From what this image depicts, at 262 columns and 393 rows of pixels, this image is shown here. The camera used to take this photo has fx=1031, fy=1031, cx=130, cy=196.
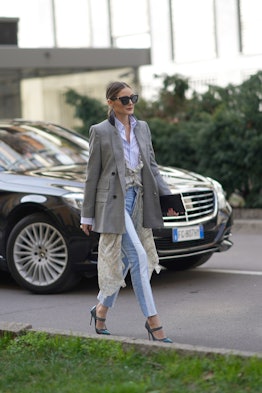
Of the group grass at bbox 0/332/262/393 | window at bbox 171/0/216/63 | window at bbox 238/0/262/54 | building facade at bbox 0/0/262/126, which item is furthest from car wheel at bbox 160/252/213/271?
window at bbox 171/0/216/63

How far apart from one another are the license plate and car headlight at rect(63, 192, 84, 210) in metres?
0.88

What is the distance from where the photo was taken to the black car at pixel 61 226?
923 cm

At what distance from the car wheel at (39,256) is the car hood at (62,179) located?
298mm

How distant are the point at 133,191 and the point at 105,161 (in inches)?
11.4

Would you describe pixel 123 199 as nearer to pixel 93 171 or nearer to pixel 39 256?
pixel 93 171

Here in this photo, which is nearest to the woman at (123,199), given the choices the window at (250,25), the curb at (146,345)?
the curb at (146,345)

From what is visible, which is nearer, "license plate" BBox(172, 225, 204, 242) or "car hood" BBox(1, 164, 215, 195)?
"license plate" BBox(172, 225, 204, 242)

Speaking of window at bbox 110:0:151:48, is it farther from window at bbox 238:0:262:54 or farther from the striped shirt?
the striped shirt

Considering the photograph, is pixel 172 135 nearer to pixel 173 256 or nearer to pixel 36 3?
pixel 173 256

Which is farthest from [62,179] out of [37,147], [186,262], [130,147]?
[130,147]

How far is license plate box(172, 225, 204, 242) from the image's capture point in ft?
30.5

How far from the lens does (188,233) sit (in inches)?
371

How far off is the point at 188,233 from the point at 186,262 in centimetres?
103

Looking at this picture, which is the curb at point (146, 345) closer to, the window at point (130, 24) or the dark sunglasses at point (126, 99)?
the dark sunglasses at point (126, 99)
